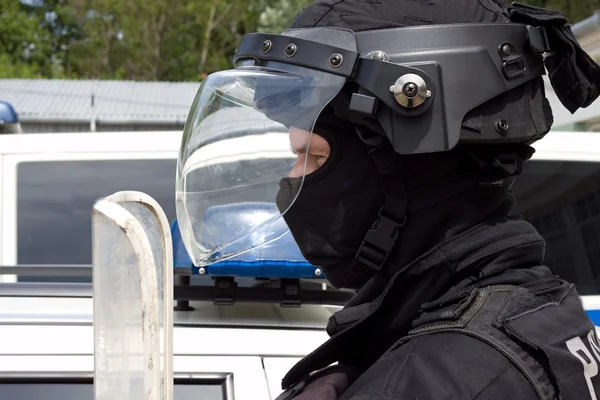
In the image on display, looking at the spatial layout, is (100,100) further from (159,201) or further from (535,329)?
(535,329)

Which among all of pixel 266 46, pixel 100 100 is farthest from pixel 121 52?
pixel 266 46

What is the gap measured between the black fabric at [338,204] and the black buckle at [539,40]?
0.34 meters

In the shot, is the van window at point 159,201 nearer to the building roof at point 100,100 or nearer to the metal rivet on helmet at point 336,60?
the metal rivet on helmet at point 336,60

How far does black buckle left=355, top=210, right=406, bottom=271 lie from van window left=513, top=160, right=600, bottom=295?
8.93 feet

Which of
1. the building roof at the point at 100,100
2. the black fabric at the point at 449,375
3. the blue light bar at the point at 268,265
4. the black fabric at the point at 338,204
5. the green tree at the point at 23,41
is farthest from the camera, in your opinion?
the green tree at the point at 23,41

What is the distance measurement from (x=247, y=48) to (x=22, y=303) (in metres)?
1.19

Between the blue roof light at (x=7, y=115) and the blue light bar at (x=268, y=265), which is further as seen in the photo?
the blue roof light at (x=7, y=115)

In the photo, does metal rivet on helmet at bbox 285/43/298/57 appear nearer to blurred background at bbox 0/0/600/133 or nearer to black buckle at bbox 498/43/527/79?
black buckle at bbox 498/43/527/79

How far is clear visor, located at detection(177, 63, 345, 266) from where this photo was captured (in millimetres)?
1654

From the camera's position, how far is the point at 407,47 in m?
1.55

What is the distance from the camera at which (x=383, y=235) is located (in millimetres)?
1541

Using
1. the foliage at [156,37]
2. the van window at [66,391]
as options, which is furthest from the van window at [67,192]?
the foliage at [156,37]

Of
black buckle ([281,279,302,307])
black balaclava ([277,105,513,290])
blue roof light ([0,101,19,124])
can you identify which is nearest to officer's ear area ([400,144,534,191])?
black balaclava ([277,105,513,290])

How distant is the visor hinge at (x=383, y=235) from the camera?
5.04 feet
